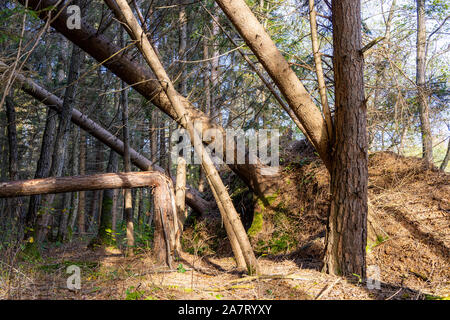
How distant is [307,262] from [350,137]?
232 cm

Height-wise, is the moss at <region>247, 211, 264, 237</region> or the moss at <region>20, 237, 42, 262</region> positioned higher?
the moss at <region>247, 211, 264, 237</region>

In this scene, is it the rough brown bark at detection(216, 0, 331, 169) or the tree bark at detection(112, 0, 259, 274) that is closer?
the rough brown bark at detection(216, 0, 331, 169)

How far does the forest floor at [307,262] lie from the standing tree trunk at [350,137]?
33 cm

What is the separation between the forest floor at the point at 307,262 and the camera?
341 cm

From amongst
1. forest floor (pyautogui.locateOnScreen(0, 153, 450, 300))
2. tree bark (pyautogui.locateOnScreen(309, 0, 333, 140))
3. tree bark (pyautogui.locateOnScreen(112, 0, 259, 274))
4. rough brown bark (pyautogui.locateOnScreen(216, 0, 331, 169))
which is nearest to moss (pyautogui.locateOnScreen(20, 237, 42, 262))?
forest floor (pyautogui.locateOnScreen(0, 153, 450, 300))

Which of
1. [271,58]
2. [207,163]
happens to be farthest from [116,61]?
[271,58]

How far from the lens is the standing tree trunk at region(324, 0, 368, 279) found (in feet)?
12.3

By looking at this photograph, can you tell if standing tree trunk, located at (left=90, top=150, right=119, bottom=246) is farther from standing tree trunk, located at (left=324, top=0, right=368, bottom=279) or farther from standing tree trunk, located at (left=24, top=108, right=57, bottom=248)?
standing tree trunk, located at (left=324, top=0, right=368, bottom=279)

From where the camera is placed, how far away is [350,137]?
3.77 meters

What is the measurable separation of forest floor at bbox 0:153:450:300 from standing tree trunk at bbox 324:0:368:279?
331mm

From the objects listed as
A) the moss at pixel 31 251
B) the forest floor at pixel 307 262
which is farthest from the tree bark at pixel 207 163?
the moss at pixel 31 251

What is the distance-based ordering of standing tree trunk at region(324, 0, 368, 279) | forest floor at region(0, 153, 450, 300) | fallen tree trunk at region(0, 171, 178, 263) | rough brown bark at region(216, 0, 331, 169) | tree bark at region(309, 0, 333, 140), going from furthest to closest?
fallen tree trunk at region(0, 171, 178, 263) → tree bark at region(309, 0, 333, 140) → rough brown bark at region(216, 0, 331, 169) → standing tree trunk at region(324, 0, 368, 279) → forest floor at region(0, 153, 450, 300)

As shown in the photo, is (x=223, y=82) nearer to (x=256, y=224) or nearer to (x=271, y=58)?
(x=256, y=224)
